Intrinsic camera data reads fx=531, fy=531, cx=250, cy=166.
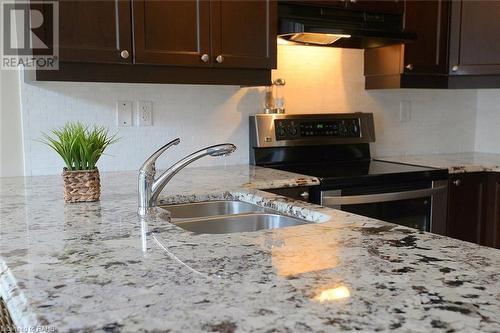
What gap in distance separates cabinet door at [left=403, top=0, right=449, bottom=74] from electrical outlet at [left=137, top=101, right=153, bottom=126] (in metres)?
1.43

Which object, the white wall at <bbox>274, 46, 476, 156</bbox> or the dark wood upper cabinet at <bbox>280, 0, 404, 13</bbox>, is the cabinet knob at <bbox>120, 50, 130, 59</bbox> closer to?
the dark wood upper cabinet at <bbox>280, 0, 404, 13</bbox>

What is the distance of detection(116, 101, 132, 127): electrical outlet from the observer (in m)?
2.60

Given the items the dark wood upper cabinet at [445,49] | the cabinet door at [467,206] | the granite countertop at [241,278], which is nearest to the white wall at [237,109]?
the dark wood upper cabinet at [445,49]

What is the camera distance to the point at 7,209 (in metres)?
1.71

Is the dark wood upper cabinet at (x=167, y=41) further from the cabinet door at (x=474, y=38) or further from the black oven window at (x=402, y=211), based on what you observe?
the cabinet door at (x=474, y=38)

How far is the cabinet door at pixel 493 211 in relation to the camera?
2871 mm

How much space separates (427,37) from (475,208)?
1.01 m

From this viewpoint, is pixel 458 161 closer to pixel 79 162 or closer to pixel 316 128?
pixel 316 128

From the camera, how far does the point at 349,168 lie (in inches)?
110

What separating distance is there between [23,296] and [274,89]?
223cm

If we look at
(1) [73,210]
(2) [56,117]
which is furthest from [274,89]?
(1) [73,210]

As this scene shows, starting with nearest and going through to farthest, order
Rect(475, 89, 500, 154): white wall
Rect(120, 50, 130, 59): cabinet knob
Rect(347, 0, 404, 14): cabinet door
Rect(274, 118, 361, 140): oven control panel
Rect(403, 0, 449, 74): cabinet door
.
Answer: Rect(120, 50, 130, 59): cabinet knob → Rect(347, 0, 404, 14): cabinet door → Rect(274, 118, 361, 140): oven control panel → Rect(403, 0, 449, 74): cabinet door → Rect(475, 89, 500, 154): white wall

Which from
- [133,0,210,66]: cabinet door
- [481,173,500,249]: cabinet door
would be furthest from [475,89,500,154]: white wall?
[133,0,210,66]: cabinet door

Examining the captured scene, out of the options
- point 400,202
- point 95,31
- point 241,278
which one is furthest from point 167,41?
point 241,278
